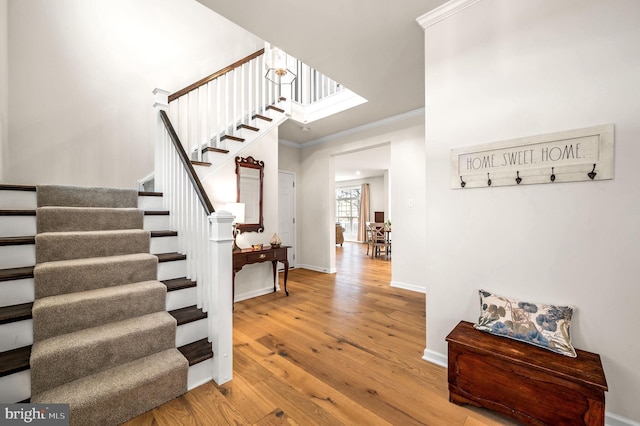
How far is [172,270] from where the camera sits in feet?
7.22

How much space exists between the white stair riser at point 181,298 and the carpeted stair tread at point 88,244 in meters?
0.58

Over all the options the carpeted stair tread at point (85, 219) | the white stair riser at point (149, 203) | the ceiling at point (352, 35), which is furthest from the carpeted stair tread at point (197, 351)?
the ceiling at point (352, 35)

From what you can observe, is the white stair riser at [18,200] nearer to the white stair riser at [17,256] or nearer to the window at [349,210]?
the white stair riser at [17,256]

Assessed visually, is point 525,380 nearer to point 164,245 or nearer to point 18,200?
point 164,245

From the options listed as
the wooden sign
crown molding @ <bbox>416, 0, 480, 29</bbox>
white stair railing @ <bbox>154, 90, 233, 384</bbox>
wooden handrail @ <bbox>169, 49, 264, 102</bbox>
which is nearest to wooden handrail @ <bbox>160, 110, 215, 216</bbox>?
white stair railing @ <bbox>154, 90, 233, 384</bbox>

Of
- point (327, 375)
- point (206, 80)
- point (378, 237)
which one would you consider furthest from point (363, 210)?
point (327, 375)

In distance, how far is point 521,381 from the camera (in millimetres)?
1423

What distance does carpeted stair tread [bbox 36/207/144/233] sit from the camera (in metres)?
2.00

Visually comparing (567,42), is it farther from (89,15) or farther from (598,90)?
(89,15)

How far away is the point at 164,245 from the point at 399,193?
3.37 m

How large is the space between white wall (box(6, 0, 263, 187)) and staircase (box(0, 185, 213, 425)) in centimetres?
114

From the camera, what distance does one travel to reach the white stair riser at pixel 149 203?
108 inches

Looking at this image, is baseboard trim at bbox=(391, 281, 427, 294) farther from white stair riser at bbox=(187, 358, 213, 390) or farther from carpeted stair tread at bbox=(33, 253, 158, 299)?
carpeted stair tread at bbox=(33, 253, 158, 299)

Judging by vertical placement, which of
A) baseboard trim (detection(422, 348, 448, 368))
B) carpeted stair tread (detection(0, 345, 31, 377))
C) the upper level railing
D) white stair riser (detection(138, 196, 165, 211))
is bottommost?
baseboard trim (detection(422, 348, 448, 368))
